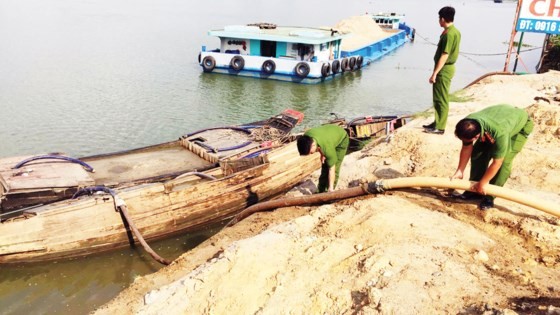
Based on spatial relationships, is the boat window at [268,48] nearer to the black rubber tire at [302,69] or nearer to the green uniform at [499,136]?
the black rubber tire at [302,69]

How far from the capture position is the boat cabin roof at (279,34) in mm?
20906

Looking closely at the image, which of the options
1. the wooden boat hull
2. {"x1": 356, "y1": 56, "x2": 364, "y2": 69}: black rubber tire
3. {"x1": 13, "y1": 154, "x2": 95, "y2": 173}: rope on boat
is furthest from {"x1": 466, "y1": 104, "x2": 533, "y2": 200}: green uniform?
{"x1": 356, "y1": 56, "x2": 364, "y2": 69}: black rubber tire

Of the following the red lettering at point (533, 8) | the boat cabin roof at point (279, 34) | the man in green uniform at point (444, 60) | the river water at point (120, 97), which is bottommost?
the river water at point (120, 97)

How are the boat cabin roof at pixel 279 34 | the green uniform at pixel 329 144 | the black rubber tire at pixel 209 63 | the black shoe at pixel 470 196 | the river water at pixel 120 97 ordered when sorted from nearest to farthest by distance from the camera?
the black shoe at pixel 470 196, the green uniform at pixel 329 144, the river water at pixel 120 97, the boat cabin roof at pixel 279 34, the black rubber tire at pixel 209 63

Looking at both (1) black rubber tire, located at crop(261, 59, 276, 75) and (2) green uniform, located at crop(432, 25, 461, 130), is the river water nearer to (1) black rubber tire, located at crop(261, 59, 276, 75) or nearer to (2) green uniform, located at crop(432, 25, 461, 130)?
(1) black rubber tire, located at crop(261, 59, 276, 75)

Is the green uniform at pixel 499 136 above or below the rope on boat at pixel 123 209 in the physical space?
above

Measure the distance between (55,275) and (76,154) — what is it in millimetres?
5947

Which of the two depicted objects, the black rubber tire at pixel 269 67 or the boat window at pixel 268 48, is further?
the boat window at pixel 268 48

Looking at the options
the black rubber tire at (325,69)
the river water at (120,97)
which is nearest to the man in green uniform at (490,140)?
the river water at (120,97)

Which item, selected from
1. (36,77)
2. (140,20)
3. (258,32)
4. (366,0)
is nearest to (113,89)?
(36,77)

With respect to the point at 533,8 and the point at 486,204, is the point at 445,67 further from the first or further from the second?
the point at 533,8

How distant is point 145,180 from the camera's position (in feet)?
25.4

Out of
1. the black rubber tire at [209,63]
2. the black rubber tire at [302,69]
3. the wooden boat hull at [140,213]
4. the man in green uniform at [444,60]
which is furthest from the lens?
the black rubber tire at [209,63]

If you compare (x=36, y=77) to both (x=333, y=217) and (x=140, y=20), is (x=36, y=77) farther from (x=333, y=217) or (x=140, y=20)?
(x=140, y=20)
